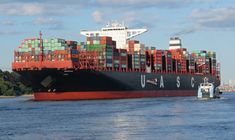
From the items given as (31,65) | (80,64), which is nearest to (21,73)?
(31,65)

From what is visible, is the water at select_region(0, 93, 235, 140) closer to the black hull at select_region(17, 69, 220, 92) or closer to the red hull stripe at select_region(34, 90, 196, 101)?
the black hull at select_region(17, 69, 220, 92)

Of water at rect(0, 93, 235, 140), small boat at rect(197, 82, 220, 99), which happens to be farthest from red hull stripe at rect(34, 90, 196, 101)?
water at rect(0, 93, 235, 140)

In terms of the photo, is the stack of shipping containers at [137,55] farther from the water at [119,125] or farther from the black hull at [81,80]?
the water at [119,125]

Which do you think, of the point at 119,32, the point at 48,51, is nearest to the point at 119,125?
the point at 48,51

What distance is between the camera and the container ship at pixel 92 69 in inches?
3932

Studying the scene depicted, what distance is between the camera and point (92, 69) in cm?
10156

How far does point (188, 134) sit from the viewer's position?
44656 millimetres

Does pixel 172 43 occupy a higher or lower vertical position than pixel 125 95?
higher

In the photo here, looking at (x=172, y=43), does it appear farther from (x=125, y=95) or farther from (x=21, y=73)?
(x=21, y=73)

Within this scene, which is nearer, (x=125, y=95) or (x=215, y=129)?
(x=215, y=129)

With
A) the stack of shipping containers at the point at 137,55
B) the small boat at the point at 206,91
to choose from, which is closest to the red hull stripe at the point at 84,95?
the stack of shipping containers at the point at 137,55

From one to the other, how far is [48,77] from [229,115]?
44.0 m

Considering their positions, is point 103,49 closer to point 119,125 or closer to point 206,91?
point 206,91

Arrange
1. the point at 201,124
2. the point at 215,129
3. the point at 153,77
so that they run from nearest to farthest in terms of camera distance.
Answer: the point at 215,129 → the point at 201,124 → the point at 153,77
